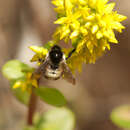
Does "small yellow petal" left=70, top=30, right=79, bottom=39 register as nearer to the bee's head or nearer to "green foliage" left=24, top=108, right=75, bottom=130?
the bee's head

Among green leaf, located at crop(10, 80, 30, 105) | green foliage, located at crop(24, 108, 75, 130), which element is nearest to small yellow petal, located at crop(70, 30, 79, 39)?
green leaf, located at crop(10, 80, 30, 105)

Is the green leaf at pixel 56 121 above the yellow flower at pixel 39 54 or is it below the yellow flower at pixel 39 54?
below

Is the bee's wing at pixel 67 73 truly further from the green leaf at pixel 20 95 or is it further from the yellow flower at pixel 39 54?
the green leaf at pixel 20 95

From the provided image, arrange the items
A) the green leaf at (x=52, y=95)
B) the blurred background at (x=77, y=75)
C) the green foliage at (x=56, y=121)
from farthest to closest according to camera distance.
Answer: the blurred background at (x=77, y=75)
the green foliage at (x=56, y=121)
the green leaf at (x=52, y=95)

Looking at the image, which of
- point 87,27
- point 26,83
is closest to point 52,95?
point 26,83

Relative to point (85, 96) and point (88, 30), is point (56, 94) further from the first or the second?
point (85, 96)

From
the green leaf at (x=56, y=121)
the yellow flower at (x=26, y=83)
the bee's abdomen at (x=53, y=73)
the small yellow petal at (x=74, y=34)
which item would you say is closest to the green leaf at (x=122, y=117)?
the green leaf at (x=56, y=121)
